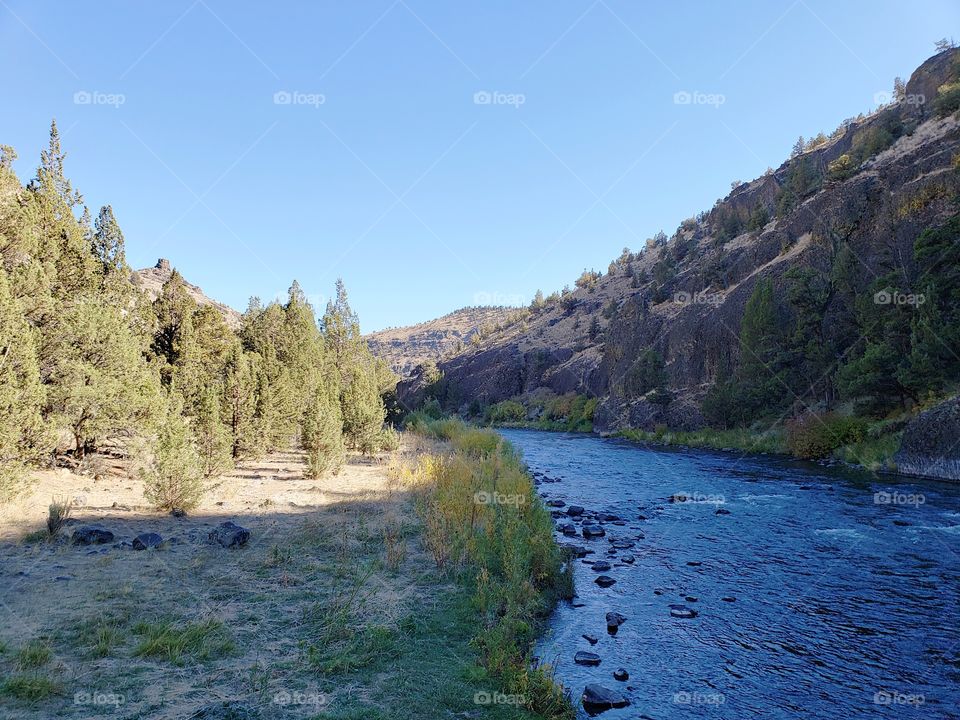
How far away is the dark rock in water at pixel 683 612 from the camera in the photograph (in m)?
11.5

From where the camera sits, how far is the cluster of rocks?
40.1 feet

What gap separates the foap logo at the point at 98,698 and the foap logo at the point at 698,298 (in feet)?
223

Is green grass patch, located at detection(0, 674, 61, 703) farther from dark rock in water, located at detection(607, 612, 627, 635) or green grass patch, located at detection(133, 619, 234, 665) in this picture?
dark rock in water, located at detection(607, 612, 627, 635)

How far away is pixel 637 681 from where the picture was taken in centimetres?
895

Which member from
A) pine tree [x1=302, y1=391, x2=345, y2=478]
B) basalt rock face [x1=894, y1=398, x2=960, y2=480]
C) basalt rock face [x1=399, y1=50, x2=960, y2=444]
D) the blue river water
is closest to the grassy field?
the blue river water

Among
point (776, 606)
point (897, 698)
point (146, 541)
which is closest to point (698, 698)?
point (897, 698)

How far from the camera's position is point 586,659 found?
962cm

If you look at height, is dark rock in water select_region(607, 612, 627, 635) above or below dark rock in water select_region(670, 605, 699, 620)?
above

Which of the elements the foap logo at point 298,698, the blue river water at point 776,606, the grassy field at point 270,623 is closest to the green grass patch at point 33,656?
the grassy field at point 270,623

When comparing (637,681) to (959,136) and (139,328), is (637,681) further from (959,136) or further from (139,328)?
(959,136)

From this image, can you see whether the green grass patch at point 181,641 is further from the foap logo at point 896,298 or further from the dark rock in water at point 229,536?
the foap logo at point 896,298

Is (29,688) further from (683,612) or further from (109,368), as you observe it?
(109,368)

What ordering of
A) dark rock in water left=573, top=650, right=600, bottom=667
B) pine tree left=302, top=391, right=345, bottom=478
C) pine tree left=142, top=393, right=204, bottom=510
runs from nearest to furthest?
dark rock in water left=573, top=650, right=600, bottom=667 < pine tree left=142, top=393, right=204, bottom=510 < pine tree left=302, top=391, right=345, bottom=478

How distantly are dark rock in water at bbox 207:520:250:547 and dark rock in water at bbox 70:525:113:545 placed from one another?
2250 millimetres
